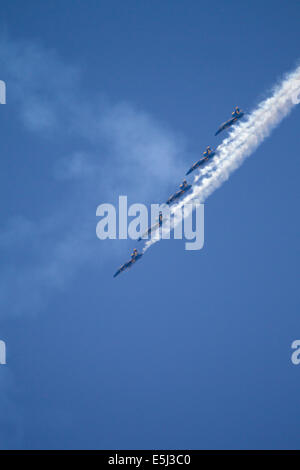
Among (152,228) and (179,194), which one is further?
(152,228)

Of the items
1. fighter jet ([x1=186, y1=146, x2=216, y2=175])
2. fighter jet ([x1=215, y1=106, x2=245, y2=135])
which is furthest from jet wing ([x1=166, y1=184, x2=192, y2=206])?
fighter jet ([x1=215, y1=106, x2=245, y2=135])

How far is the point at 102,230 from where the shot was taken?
3711 inches

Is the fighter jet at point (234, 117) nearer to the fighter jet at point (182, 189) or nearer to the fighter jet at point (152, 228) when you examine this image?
the fighter jet at point (182, 189)

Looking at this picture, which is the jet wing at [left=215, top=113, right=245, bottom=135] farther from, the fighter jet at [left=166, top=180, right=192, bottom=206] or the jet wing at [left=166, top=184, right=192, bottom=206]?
the jet wing at [left=166, top=184, right=192, bottom=206]

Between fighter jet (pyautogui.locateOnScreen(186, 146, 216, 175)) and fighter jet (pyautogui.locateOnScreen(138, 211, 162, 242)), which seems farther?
fighter jet (pyautogui.locateOnScreen(138, 211, 162, 242))

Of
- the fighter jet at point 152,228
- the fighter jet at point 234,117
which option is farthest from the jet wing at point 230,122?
the fighter jet at point 152,228

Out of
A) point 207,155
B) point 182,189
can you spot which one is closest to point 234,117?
point 207,155

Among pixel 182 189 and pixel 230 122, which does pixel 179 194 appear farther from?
pixel 230 122

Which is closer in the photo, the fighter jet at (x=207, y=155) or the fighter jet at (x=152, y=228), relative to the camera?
the fighter jet at (x=207, y=155)
